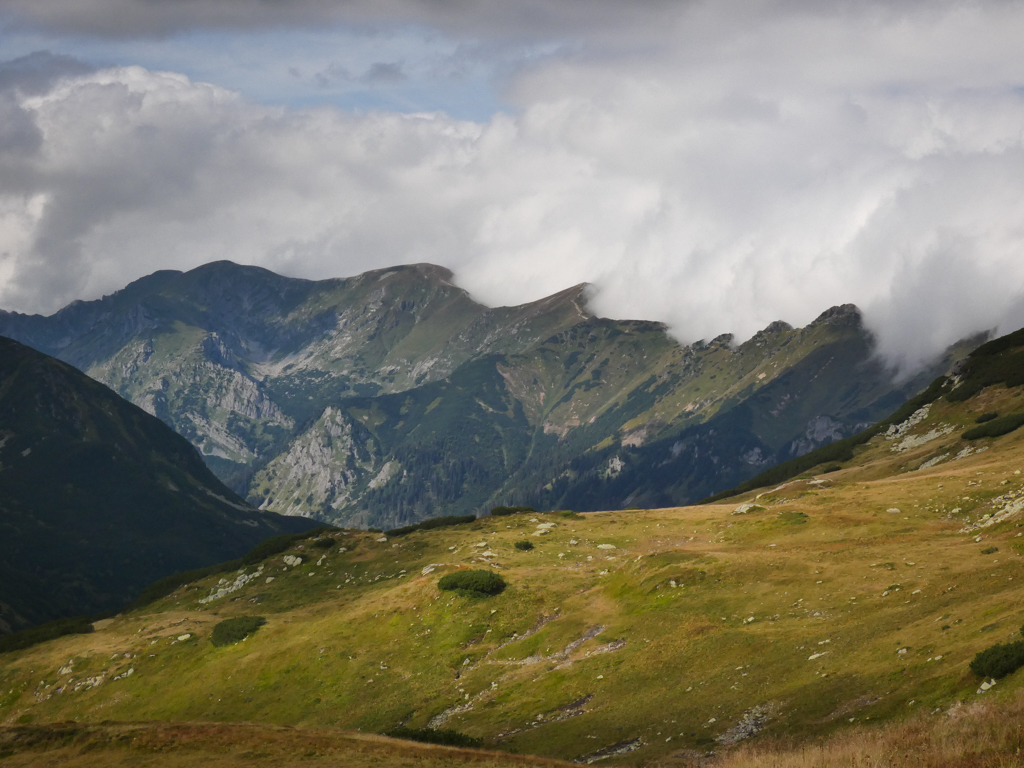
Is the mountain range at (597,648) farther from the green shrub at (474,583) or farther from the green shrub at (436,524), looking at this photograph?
the green shrub at (436,524)

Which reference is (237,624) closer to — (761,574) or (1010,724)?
(761,574)

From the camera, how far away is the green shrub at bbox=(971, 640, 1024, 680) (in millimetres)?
34031

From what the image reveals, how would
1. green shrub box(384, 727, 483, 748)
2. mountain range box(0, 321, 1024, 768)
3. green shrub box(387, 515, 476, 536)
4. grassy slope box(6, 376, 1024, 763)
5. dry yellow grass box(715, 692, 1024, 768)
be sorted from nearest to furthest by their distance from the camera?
1. dry yellow grass box(715, 692, 1024, 768)
2. mountain range box(0, 321, 1024, 768)
3. grassy slope box(6, 376, 1024, 763)
4. green shrub box(384, 727, 483, 748)
5. green shrub box(387, 515, 476, 536)

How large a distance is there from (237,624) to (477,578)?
29.3 meters

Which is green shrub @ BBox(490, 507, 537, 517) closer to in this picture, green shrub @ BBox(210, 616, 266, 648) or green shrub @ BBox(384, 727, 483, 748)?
green shrub @ BBox(210, 616, 266, 648)

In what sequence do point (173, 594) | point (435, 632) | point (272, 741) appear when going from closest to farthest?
point (272, 741) → point (435, 632) → point (173, 594)

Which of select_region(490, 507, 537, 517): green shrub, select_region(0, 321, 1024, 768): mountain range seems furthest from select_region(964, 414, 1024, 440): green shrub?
select_region(490, 507, 537, 517): green shrub

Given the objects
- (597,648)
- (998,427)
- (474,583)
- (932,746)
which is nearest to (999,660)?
(932,746)

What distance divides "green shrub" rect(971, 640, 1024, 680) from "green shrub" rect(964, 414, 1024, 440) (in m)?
108

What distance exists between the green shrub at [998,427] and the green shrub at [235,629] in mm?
110854

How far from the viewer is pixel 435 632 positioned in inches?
3004

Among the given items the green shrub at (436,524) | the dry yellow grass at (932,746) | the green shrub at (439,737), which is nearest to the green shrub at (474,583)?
the green shrub at (439,737)

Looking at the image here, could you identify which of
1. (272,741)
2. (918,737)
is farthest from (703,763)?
(272,741)

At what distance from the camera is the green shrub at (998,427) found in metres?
129
